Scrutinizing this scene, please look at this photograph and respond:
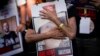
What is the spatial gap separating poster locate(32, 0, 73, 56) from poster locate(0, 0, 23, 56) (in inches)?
5.6

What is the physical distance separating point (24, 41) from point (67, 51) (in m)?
0.34

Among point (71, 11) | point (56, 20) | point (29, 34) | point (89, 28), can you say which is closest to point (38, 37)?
point (29, 34)

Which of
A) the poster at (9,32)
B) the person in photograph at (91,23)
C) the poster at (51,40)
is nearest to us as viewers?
the poster at (9,32)

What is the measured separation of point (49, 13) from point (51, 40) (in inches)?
7.9

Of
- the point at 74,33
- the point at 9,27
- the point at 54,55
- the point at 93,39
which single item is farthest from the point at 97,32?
the point at 9,27

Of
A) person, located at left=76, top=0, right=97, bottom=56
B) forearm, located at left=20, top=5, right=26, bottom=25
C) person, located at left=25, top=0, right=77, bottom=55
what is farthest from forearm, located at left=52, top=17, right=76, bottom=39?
forearm, located at left=20, top=5, right=26, bottom=25

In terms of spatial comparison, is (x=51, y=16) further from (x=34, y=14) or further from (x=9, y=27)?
(x=9, y=27)

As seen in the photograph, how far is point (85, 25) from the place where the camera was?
83.5 inches

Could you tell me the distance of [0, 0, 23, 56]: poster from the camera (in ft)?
5.98

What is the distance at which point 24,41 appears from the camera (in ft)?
6.25

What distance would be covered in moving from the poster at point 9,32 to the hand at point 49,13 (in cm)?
20

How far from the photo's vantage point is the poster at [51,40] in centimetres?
193

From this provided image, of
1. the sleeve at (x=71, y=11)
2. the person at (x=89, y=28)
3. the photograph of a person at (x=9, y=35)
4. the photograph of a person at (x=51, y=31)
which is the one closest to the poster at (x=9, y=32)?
the photograph of a person at (x=9, y=35)

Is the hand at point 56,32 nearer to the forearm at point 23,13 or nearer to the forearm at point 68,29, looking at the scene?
the forearm at point 68,29
